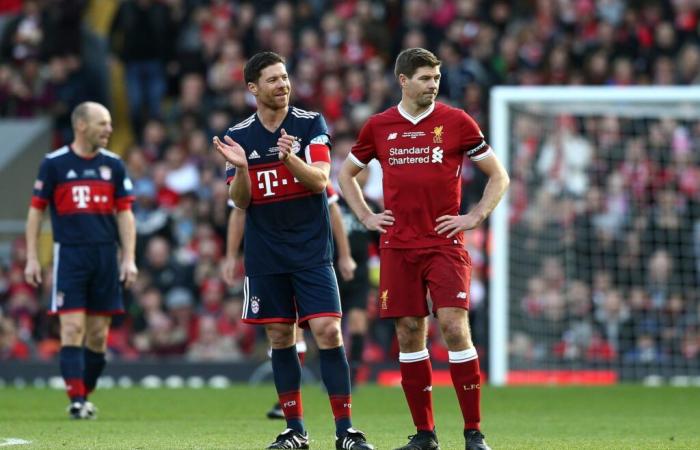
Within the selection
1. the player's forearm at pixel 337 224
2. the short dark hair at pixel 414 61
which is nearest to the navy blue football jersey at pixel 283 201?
the short dark hair at pixel 414 61

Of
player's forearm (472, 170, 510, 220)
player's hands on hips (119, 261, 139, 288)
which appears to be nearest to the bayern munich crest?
player's hands on hips (119, 261, 139, 288)

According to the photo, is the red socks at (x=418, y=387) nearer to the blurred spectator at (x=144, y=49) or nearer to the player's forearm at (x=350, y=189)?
the player's forearm at (x=350, y=189)

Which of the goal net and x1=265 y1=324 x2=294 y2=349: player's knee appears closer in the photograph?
x1=265 y1=324 x2=294 y2=349: player's knee

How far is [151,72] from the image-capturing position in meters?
22.9

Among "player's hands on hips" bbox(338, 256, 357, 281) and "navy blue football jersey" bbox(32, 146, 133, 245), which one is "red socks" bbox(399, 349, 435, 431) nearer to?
"player's hands on hips" bbox(338, 256, 357, 281)

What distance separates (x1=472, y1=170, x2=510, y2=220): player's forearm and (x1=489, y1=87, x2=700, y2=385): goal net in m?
9.02

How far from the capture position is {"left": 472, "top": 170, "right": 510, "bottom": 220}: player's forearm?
8.59 metres

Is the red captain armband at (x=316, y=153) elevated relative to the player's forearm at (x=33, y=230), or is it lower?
elevated

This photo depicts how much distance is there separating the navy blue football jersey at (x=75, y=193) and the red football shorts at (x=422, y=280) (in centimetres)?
424

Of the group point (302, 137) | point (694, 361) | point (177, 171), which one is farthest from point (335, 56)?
point (302, 137)

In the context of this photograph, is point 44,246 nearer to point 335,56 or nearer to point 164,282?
point 164,282

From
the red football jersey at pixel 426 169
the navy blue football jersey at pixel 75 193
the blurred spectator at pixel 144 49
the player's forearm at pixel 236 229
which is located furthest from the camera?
the blurred spectator at pixel 144 49

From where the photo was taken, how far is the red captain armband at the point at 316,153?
8945 millimetres

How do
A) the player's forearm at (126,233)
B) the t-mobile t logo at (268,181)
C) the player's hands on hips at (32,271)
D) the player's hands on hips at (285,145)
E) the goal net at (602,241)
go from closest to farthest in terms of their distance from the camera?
the player's hands on hips at (285,145) → the t-mobile t logo at (268,181) → the player's hands on hips at (32,271) → the player's forearm at (126,233) → the goal net at (602,241)
